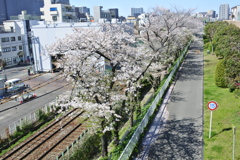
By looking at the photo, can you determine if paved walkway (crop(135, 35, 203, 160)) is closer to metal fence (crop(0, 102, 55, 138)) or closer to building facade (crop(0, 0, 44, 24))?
metal fence (crop(0, 102, 55, 138))

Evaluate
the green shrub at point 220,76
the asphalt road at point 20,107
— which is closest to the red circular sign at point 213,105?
the green shrub at point 220,76

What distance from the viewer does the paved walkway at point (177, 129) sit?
33.3ft

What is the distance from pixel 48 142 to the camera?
14461mm

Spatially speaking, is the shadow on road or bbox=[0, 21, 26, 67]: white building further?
bbox=[0, 21, 26, 67]: white building

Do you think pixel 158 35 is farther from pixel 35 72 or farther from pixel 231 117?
pixel 35 72

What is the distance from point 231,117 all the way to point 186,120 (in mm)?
2428

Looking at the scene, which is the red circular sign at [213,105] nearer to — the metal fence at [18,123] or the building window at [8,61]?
the metal fence at [18,123]

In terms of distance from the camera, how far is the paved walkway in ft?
33.3

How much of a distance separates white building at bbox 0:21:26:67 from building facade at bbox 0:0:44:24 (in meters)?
35.9

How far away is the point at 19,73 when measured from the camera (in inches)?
1398

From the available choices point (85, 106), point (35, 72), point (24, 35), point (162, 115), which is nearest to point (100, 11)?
point (24, 35)

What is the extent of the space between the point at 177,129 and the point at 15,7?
9112 centimetres

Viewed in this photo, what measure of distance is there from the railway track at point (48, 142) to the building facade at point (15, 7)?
226 feet

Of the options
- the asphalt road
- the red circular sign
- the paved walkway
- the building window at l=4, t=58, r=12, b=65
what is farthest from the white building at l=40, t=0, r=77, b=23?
the red circular sign
